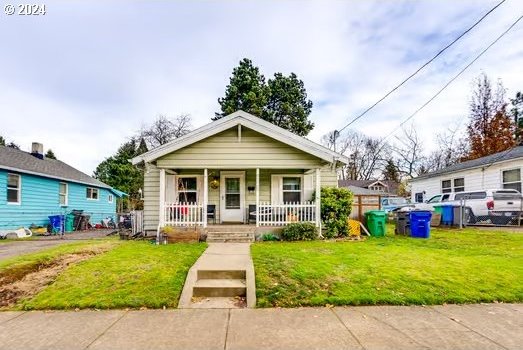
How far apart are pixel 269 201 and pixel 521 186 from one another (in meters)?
13.4

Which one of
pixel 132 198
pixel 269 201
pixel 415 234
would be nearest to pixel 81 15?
pixel 269 201

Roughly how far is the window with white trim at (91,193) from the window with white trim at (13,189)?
21.5ft

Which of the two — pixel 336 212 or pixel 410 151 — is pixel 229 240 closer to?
pixel 336 212

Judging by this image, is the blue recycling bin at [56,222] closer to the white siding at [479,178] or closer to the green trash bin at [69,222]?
the green trash bin at [69,222]

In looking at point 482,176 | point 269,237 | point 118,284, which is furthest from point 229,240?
point 482,176

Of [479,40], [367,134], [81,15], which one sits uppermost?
[367,134]

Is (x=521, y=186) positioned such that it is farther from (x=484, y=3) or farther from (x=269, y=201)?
(x=269, y=201)

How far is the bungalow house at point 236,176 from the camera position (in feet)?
34.5

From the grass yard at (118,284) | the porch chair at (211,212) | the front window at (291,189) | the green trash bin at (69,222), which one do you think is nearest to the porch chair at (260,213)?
the front window at (291,189)

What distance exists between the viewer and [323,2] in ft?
32.2

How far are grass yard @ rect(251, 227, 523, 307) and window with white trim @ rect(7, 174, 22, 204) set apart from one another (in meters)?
13.6

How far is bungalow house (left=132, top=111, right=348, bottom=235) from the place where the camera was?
10.5 metres

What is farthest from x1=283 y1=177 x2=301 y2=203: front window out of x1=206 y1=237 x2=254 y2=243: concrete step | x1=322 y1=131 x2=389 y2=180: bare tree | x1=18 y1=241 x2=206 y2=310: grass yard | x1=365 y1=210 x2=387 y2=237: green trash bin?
x1=322 y1=131 x2=389 y2=180: bare tree

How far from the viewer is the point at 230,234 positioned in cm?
1018
